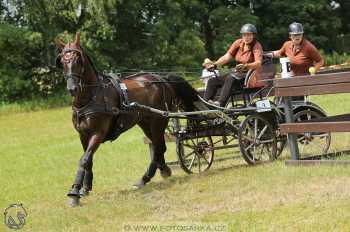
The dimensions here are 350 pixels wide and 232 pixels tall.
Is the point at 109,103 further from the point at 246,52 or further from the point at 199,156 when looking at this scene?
the point at 246,52

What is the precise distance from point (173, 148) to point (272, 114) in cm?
393

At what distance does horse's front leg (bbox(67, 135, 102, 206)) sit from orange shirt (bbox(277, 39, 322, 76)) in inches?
150

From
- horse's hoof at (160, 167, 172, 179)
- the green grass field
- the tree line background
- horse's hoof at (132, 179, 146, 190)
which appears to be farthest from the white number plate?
the tree line background

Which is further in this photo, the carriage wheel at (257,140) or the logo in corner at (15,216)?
the carriage wheel at (257,140)

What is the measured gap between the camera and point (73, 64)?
8711 mm

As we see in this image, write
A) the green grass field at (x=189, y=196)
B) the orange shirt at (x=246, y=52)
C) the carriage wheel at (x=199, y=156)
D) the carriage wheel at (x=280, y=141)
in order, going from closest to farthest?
the green grass field at (x=189, y=196), the carriage wheel at (x=199, y=156), the orange shirt at (x=246, y=52), the carriage wheel at (x=280, y=141)

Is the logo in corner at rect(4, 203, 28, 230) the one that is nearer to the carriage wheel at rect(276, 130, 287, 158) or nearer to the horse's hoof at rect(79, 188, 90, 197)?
the horse's hoof at rect(79, 188, 90, 197)

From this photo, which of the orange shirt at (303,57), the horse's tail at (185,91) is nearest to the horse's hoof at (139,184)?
the horse's tail at (185,91)

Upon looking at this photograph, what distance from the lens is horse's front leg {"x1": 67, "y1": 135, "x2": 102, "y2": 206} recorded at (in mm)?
8609

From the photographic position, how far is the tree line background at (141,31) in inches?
1244

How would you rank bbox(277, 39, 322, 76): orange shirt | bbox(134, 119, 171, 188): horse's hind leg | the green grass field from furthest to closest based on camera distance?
1. bbox(277, 39, 322, 76): orange shirt
2. bbox(134, 119, 171, 188): horse's hind leg
3. the green grass field

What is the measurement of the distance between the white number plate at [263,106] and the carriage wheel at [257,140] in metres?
0.12

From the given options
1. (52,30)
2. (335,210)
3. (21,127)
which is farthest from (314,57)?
(52,30)

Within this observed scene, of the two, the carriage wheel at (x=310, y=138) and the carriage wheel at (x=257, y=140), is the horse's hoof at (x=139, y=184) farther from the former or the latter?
the carriage wheel at (x=310, y=138)
